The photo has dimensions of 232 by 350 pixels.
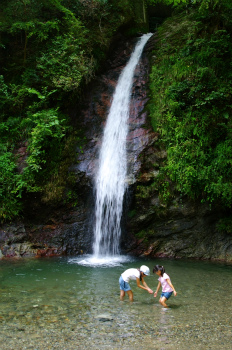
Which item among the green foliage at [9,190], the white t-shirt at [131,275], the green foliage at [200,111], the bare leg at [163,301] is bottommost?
the bare leg at [163,301]

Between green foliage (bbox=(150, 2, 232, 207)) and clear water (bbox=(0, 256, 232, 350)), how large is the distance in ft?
9.52

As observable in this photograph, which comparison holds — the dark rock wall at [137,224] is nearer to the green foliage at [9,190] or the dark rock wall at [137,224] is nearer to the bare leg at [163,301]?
the green foliage at [9,190]

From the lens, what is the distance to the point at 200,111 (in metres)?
10.7

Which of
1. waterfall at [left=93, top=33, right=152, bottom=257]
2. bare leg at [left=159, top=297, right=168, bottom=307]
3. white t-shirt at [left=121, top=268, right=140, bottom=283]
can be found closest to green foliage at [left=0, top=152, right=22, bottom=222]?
waterfall at [left=93, top=33, right=152, bottom=257]

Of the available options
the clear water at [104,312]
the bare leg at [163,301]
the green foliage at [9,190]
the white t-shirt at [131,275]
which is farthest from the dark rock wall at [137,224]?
the bare leg at [163,301]

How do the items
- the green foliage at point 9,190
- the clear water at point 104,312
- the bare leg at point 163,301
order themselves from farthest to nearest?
1. the green foliage at point 9,190
2. the bare leg at point 163,301
3. the clear water at point 104,312

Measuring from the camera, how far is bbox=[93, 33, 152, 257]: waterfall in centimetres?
1040

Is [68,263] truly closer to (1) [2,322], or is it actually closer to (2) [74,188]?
(2) [74,188]

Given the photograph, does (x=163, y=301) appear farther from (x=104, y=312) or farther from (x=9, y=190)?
(x=9, y=190)

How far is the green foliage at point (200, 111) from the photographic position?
389 inches

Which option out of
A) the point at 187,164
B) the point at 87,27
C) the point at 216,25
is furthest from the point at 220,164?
the point at 87,27

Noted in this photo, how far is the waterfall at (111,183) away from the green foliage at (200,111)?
1.45m

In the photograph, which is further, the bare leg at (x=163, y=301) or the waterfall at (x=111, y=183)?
the waterfall at (x=111, y=183)

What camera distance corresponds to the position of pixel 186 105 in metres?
11.0
